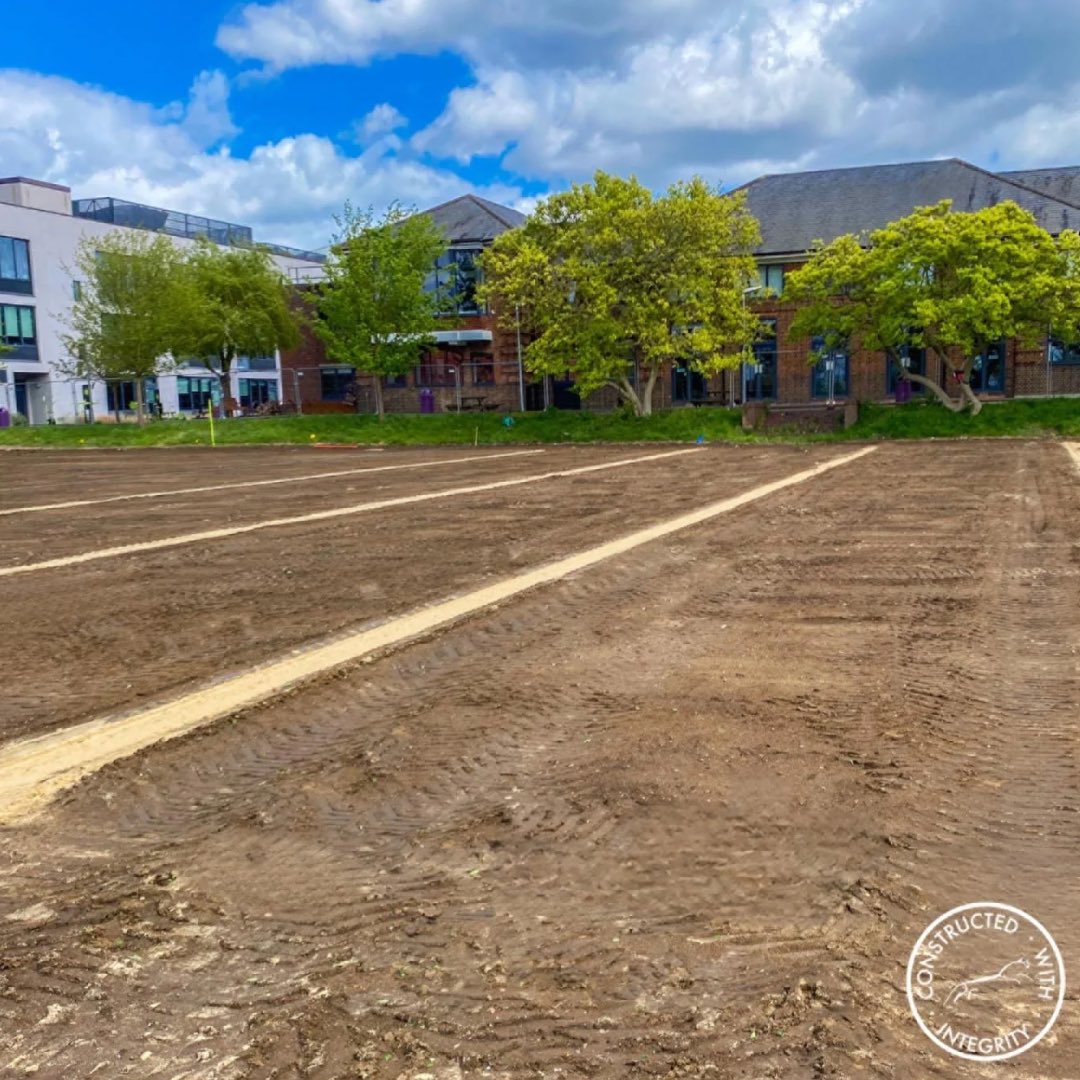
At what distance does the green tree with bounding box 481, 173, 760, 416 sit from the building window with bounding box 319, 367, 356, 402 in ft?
66.5

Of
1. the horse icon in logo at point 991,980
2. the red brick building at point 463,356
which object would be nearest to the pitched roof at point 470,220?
the red brick building at point 463,356

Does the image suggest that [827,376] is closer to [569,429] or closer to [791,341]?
[791,341]

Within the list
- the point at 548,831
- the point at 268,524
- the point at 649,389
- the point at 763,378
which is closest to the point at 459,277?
the point at 763,378

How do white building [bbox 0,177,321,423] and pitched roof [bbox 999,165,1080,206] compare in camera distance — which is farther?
white building [bbox 0,177,321,423]

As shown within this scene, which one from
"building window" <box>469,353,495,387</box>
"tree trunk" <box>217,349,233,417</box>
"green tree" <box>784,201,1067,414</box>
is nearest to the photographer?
"green tree" <box>784,201,1067,414</box>

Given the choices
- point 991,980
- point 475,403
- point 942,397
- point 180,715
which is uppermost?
point 475,403

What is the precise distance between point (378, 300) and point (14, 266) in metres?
30.3

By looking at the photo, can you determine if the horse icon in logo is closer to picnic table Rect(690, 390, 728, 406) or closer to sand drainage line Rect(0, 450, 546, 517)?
sand drainage line Rect(0, 450, 546, 517)

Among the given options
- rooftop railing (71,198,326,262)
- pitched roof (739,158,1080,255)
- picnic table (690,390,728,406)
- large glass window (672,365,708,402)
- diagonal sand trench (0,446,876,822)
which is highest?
rooftop railing (71,198,326,262)

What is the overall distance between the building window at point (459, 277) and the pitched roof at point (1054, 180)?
23.6 m

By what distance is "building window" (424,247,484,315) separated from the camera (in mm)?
45500

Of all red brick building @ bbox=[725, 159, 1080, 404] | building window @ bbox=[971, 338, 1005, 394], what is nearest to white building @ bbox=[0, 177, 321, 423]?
red brick building @ bbox=[725, 159, 1080, 404]

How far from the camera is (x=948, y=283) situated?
30828mm

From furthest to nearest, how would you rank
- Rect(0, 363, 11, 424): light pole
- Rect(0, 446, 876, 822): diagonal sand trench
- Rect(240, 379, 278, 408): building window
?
1. Rect(240, 379, 278, 408): building window
2. Rect(0, 363, 11, 424): light pole
3. Rect(0, 446, 876, 822): diagonal sand trench
